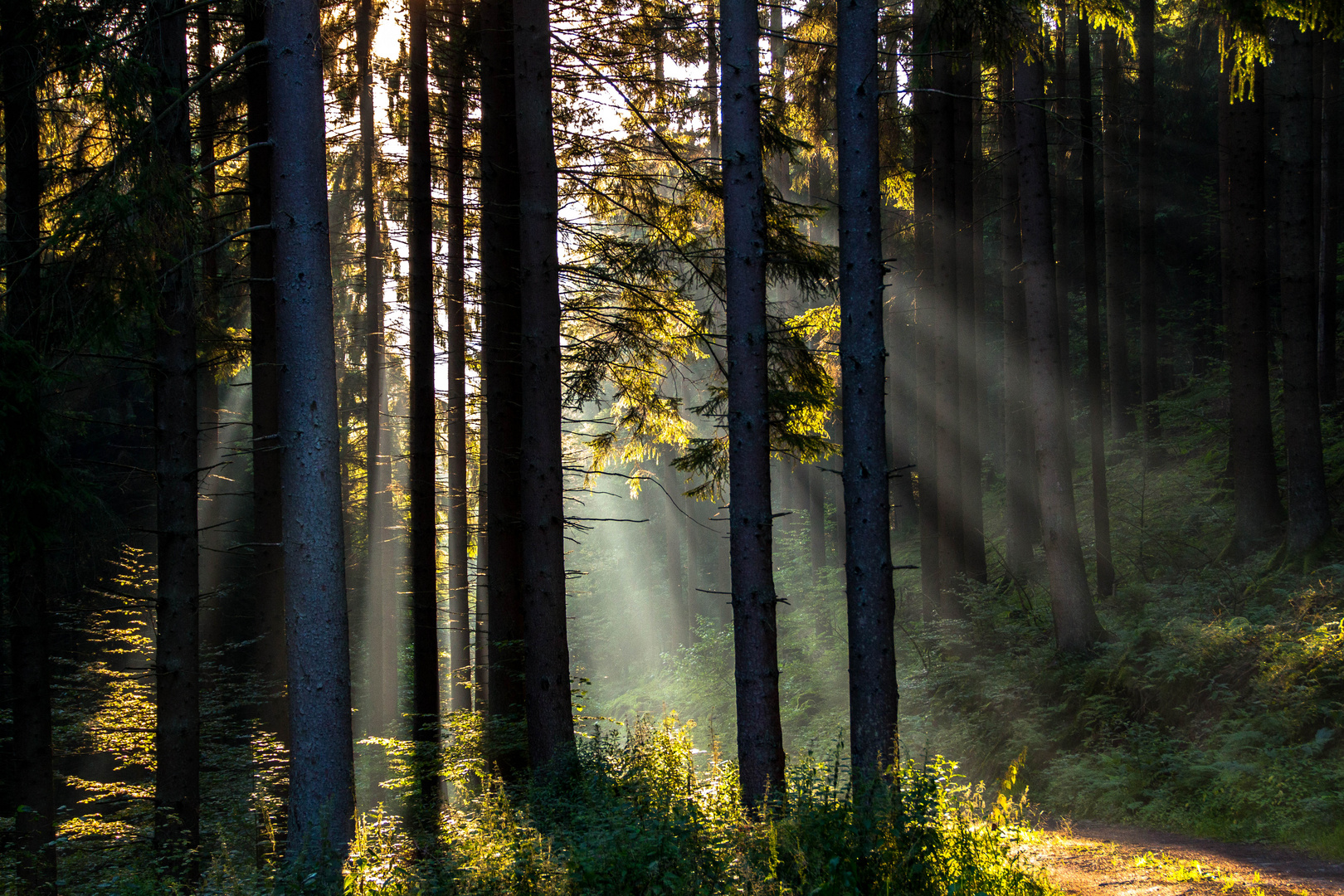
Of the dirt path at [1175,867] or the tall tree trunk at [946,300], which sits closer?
the dirt path at [1175,867]

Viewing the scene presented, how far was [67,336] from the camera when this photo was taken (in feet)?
24.1

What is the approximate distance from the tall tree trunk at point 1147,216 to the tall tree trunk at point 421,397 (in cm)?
1619

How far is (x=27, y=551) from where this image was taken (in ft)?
25.2

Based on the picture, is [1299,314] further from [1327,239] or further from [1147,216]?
[1147,216]

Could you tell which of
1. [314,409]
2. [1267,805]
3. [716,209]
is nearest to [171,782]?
[314,409]

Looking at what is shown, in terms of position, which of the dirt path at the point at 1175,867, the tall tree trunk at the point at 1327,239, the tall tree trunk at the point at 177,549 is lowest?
the dirt path at the point at 1175,867

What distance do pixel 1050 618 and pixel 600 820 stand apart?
9809mm

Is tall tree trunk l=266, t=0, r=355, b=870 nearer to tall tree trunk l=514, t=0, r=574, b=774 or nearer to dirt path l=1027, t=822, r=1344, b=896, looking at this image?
tall tree trunk l=514, t=0, r=574, b=774

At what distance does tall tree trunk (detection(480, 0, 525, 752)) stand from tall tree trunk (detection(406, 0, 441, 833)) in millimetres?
1602

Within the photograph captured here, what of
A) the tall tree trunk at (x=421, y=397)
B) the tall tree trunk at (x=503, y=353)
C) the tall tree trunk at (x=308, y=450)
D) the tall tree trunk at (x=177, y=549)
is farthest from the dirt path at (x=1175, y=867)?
the tall tree trunk at (x=421, y=397)

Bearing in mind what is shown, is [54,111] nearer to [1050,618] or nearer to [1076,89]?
[1050,618]

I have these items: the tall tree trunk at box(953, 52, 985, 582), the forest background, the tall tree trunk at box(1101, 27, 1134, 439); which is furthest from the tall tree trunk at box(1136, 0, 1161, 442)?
the tall tree trunk at box(953, 52, 985, 582)

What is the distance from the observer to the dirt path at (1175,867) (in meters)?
6.26

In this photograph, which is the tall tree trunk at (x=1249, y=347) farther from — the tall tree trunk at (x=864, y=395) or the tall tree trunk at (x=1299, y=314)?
the tall tree trunk at (x=864, y=395)
